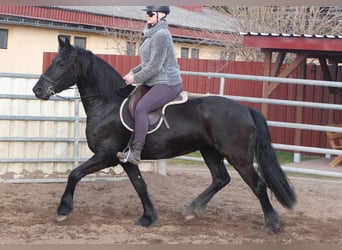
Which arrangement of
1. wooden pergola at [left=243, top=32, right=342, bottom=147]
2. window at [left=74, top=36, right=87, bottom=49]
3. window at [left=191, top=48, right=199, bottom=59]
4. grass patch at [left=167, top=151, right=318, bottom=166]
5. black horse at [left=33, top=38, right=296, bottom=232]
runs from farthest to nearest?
window at [left=191, top=48, right=199, bottom=59], window at [left=74, top=36, right=87, bottom=49], wooden pergola at [left=243, top=32, right=342, bottom=147], grass patch at [left=167, top=151, right=318, bottom=166], black horse at [left=33, top=38, right=296, bottom=232]

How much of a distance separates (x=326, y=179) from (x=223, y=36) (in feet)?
44.2

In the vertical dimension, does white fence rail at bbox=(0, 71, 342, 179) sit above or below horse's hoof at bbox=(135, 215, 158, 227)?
above

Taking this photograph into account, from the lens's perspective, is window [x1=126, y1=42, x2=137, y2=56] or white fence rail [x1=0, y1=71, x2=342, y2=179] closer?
white fence rail [x1=0, y1=71, x2=342, y2=179]

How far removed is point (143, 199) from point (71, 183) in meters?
0.82

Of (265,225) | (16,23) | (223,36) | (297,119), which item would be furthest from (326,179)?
(16,23)

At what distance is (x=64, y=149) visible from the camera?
345 inches

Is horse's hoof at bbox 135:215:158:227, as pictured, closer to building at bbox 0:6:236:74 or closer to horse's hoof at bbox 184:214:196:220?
horse's hoof at bbox 184:214:196:220

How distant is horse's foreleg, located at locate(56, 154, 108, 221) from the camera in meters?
6.21

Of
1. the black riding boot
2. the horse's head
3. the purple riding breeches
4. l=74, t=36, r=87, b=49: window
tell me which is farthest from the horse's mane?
l=74, t=36, r=87, b=49: window

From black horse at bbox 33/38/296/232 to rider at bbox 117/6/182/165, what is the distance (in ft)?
0.67

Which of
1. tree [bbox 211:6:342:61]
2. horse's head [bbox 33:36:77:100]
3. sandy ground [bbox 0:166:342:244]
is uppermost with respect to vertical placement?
tree [bbox 211:6:342:61]

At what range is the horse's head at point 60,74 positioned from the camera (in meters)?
6.23

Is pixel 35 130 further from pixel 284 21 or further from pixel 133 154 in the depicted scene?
pixel 284 21

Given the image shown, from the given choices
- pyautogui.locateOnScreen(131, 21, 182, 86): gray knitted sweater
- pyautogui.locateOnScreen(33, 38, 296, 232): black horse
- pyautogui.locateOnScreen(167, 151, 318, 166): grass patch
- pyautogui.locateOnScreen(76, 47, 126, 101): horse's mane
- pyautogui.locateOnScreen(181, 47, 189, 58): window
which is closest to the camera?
pyautogui.locateOnScreen(131, 21, 182, 86): gray knitted sweater
